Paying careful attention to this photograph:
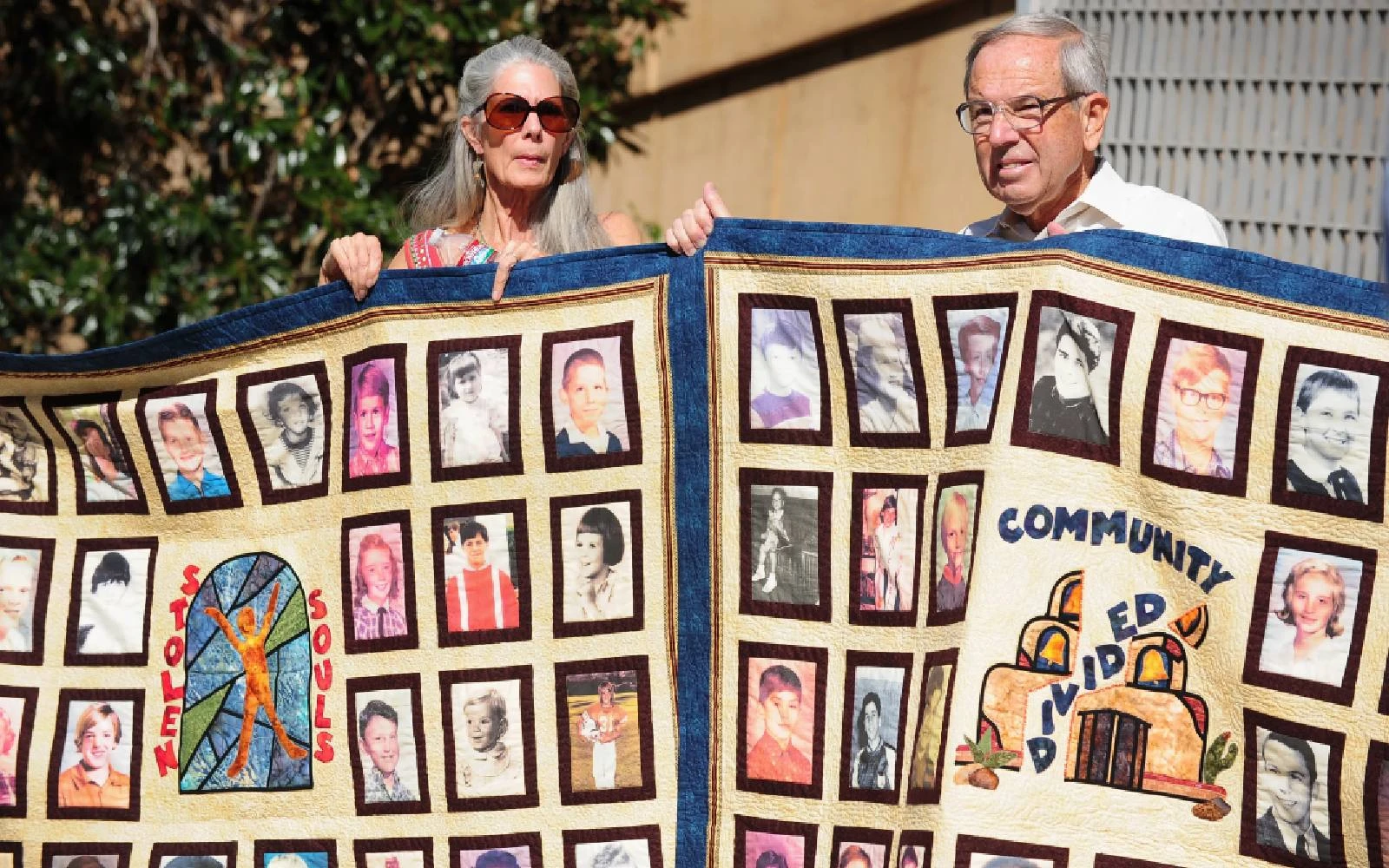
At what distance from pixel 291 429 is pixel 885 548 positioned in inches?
45.0

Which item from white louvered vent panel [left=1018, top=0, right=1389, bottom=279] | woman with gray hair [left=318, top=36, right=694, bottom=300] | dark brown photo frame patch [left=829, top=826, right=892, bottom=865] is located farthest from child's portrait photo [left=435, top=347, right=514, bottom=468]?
white louvered vent panel [left=1018, top=0, right=1389, bottom=279]

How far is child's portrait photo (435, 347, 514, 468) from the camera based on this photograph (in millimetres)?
3078

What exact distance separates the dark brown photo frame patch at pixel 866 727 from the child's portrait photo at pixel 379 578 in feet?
2.68

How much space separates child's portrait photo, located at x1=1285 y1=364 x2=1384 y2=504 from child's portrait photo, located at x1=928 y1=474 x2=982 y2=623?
498 millimetres

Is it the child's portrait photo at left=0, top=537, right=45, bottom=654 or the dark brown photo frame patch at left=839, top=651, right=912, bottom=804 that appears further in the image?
the child's portrait photo at left=0, top=537, right=45, bottom=654

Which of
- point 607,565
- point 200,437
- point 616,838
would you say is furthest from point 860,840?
point 200,437

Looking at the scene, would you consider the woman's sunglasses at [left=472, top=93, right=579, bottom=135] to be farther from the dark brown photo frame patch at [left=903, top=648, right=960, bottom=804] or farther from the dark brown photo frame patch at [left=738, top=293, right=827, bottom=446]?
the dark brown photo frame patch at [left=903, top=648, right=960, bottom=804]

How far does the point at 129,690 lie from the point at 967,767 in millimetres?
1602

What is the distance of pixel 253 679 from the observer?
3180 millimetres

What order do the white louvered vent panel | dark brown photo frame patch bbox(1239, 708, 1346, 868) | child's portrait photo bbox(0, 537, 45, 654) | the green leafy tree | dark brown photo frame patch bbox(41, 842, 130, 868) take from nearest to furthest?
dark brown photo frame patch bbox(1239, 708, 1346, 868) → dark brown photo frame patch bbox(41, 842, 130, 868) → child's portrait photo bbox(0, 537, 45, 654) → the white louvered vent panel → the green leafy tree

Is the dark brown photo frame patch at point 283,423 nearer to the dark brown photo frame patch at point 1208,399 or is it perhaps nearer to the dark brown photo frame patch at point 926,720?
the dark brown photo frame patch at point 926,720

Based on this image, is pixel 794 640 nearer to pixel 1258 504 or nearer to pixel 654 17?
pixel 1258 504

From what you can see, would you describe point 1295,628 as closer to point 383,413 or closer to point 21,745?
point 383,413

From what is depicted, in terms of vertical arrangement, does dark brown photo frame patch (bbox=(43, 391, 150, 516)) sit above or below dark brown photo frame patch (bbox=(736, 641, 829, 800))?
above
